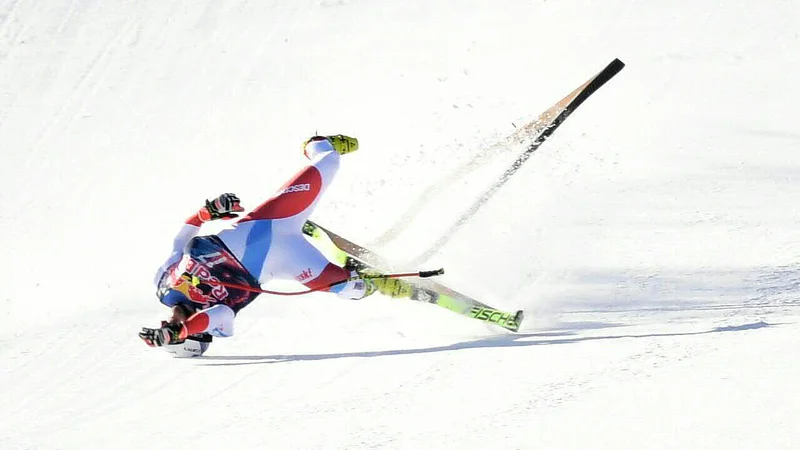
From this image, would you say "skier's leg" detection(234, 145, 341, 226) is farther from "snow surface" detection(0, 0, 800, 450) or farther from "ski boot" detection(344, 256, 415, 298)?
"snow surface" detection(0, 0, 800, 450)

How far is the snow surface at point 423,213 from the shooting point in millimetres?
5910

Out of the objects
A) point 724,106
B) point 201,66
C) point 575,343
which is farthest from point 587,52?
point 575,343

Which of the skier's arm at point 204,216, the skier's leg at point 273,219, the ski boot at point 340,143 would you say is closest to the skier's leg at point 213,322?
the skier's leg at point 273,219

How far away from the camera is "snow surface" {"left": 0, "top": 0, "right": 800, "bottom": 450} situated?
591cm

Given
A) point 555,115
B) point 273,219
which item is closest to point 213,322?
point 273,219

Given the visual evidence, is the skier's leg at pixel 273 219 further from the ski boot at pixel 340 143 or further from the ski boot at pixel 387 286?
the ski boot at pixel 387 286

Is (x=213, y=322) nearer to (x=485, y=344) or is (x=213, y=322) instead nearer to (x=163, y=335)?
(x=163, y=335)

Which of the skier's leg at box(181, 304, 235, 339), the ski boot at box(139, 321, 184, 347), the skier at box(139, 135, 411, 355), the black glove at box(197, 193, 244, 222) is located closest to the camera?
the ski boot at box(139, 321, 184, 347)

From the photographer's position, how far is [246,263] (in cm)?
748

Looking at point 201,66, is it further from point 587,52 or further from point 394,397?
point 394,397

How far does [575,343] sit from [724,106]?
15.9 feet

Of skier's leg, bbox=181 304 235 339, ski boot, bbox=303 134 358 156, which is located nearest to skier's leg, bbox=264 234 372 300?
skier's leg, bbox=181 304 235 339

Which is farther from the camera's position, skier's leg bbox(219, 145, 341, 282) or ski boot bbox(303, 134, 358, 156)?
ski boot bbox(303, 134, 358, 156)

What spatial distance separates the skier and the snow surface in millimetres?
392
